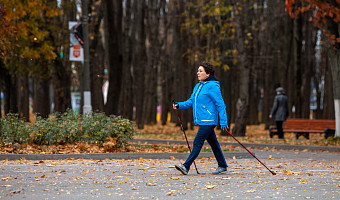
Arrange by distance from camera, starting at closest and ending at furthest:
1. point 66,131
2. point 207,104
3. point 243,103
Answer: point 207,104 → point 66,131 → point 243,103

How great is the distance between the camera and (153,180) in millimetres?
10414

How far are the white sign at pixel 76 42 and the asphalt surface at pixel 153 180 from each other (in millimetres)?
10467

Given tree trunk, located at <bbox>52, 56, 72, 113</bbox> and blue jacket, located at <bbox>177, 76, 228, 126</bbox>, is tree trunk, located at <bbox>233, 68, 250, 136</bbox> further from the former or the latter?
blue jacket, located at <bbox>177, 76, 228, 126</bbox>

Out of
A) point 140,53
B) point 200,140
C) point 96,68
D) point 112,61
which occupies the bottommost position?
point 200,140

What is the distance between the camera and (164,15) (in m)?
41.8

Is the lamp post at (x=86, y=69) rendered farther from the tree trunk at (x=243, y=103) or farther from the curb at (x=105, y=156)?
the curb at (x=105, y=156)

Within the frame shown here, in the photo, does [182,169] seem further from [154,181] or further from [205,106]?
[205,106]

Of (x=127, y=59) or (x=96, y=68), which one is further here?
(x=96, y=68)

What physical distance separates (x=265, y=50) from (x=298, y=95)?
12.4m

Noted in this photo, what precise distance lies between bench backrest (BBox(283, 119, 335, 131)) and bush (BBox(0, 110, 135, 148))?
11.1m

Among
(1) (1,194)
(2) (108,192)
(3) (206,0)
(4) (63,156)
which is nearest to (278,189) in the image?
(2) (108,192)

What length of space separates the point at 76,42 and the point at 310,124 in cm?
908

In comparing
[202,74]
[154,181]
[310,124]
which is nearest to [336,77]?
[310,124]

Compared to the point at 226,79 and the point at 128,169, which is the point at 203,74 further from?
the point at 226,79
